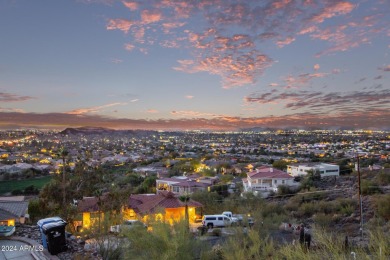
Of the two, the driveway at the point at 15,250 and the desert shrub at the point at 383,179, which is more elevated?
the driveway at the point at 15,250

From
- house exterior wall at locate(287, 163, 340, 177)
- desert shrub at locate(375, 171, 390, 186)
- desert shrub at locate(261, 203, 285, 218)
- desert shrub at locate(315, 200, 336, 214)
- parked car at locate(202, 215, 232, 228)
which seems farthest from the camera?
house exterior wall at locate(287, 163, 340, 177)

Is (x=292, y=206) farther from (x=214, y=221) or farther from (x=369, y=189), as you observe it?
(x=214, y=221)

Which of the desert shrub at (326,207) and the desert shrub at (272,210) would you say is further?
the desert shrub at (326,207)

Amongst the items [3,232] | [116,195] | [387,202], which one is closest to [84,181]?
[116,195]

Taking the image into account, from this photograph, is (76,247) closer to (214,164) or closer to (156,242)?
(156,242)

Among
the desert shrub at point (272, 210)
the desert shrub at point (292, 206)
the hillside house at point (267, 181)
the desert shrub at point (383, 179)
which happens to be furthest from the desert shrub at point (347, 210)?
the hillside house at point (267, 181)

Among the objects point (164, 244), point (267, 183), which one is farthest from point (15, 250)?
point (267, 183)

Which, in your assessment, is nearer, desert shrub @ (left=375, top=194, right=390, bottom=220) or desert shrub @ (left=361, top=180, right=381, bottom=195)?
desert shrub @ (left=375, top=194, right=390, bottom=220)

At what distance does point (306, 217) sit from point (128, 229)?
19278 mm

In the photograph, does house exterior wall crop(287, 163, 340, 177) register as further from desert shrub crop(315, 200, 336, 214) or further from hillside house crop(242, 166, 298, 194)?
desert shrub crop(315, 200, 336, 214)

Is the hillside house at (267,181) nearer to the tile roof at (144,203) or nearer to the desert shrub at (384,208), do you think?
the tile roof at (144,203)

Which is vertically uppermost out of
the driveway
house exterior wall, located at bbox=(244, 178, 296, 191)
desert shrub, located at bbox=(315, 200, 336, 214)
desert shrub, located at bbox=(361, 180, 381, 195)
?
the driveway

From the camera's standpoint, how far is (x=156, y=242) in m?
10.3

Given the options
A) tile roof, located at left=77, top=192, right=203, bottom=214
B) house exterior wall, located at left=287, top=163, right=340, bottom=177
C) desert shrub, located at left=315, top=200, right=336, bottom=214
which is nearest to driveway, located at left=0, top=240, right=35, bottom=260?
tile roof, located at left=77, top=192, right=203, bottom=214
